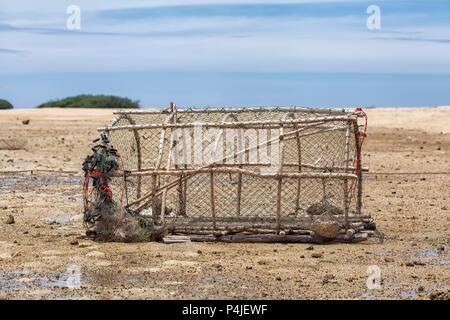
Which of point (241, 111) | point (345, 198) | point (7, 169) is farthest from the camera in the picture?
point (7, 169)

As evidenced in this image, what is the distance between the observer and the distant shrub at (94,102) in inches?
2258

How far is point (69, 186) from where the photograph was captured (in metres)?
14.5

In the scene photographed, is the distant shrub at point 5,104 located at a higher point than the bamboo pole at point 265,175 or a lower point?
higher

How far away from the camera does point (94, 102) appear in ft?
191

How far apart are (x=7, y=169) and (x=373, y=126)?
1762 cm

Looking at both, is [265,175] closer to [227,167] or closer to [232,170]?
[232,170]

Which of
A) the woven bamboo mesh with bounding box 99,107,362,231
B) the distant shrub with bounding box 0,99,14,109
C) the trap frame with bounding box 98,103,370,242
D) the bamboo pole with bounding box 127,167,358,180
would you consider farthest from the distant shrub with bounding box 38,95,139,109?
the bamboo pole with bounding box 127,167,358,180

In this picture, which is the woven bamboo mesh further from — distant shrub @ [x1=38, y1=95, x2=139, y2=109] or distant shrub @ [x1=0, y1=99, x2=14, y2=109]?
distant shrub @ [x1=38, y1=95, x2=139, y2=109]

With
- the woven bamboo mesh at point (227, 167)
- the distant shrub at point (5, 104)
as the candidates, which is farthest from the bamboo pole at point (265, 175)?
the distant shrub at point (5, 104)

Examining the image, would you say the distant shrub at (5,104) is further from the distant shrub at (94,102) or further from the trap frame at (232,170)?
the trap frame at (232,170)
